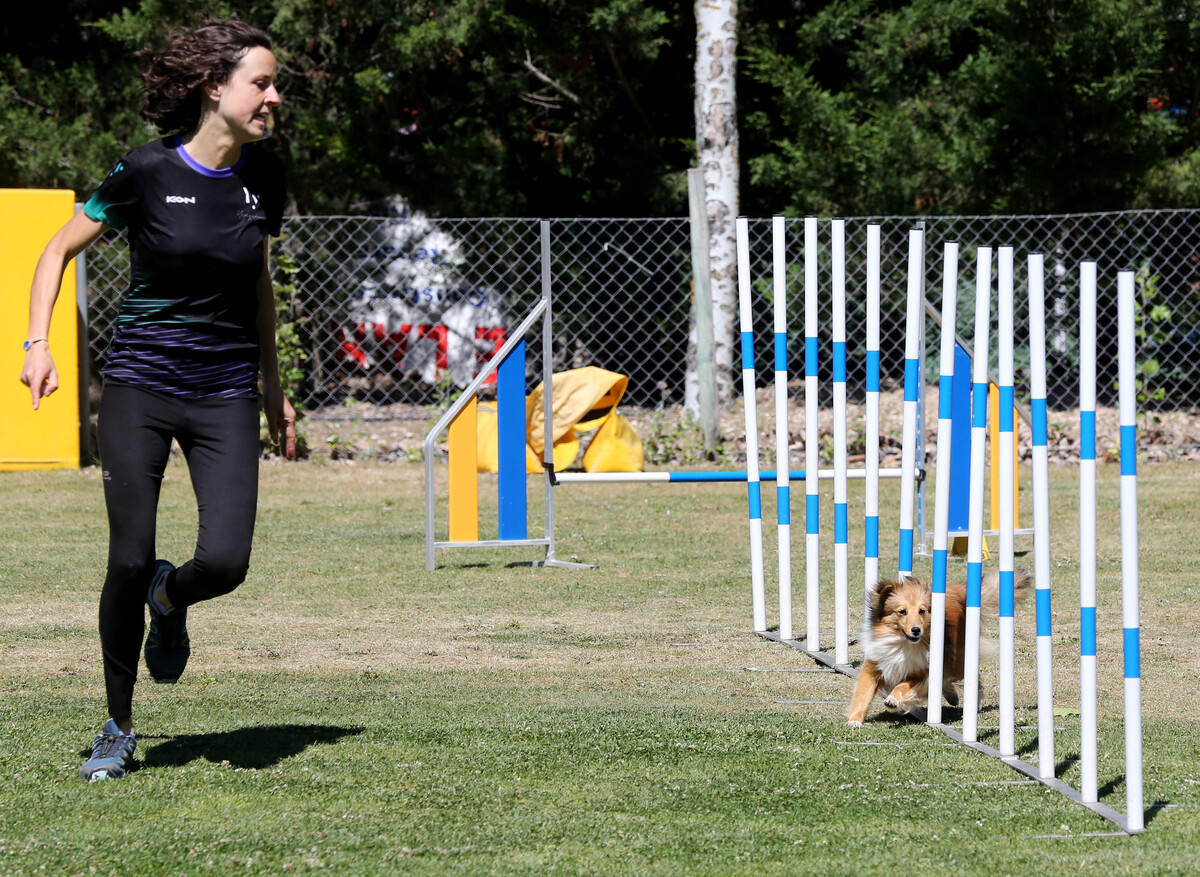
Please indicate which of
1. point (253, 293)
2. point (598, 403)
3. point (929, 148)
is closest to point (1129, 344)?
point (253, 293)

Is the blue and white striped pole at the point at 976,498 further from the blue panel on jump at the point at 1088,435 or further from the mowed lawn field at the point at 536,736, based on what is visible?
the blue panel on jump at the point at 1088,435

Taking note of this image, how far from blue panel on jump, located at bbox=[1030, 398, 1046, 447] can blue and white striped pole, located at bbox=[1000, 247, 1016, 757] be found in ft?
0.47

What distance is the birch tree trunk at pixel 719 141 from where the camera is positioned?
12.0m

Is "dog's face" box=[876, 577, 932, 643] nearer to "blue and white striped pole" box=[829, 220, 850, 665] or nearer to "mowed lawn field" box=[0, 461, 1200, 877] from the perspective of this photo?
"mowed lawn field" box=[0, 461, 1200, 877]

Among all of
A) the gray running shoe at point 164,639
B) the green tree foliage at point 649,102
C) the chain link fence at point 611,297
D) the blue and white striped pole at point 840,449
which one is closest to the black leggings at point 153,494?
the gray running shoe at point 164,639

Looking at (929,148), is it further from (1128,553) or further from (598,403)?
(1128,553)

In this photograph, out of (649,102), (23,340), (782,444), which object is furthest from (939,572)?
(649,102)

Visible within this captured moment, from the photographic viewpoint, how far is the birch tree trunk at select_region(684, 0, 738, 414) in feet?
39.3

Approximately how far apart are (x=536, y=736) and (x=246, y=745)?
0.80 m

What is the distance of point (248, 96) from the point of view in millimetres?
3422

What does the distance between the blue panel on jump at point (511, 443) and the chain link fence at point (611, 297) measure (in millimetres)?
3959

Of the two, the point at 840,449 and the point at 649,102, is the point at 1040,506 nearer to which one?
the point at 840,449

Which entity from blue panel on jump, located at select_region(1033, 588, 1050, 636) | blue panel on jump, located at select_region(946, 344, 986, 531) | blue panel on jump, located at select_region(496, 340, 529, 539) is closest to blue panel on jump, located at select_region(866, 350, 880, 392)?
blue panel on jump, located at select_region(1033, 588, 1050, 636)

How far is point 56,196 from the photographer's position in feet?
32.7
